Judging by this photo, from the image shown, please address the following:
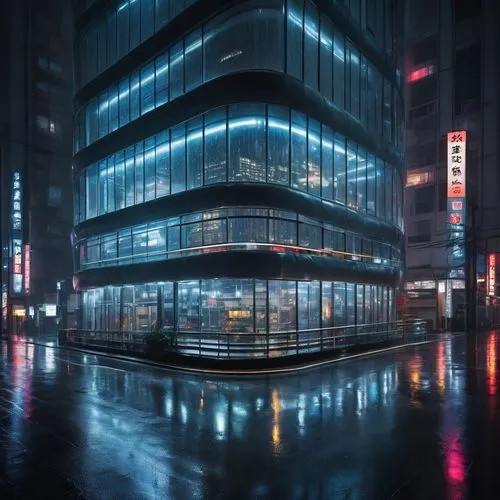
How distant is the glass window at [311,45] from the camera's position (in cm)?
2714

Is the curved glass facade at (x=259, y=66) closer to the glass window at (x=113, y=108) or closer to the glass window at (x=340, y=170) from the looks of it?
the glass window at (x=113, y=108)

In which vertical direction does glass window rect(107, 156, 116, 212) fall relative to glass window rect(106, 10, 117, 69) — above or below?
below

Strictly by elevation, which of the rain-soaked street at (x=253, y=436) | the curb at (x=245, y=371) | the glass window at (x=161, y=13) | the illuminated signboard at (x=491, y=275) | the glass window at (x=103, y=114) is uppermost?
the glass window at (x=161, y=13)

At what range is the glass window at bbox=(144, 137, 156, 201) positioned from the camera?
30469mm

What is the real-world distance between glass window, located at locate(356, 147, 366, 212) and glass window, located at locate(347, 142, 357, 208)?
1.66ft

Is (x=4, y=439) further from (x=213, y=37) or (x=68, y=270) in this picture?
(x=68, y=270)

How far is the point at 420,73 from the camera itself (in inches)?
2429

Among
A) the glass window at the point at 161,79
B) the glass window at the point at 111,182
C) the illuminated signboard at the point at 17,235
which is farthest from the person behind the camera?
the illuminated signboard at the point at 17,235

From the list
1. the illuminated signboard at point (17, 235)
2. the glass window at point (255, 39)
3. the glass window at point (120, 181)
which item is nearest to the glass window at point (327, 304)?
the glass window at point (255, 39)

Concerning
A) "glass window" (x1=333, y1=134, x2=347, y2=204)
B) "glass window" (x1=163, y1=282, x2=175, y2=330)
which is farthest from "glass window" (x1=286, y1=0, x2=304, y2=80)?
"glass window" (x1=163, y1=282, x2=175, y2=330)

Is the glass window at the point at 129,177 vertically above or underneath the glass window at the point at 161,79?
underneath

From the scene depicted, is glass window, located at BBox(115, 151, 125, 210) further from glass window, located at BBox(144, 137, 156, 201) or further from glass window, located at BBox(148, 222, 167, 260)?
glass window, located at BBox(148, 222, 167, 260)

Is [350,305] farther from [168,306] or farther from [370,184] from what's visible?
[168,306]

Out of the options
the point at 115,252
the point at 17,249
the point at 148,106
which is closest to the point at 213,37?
the point at 148,106
